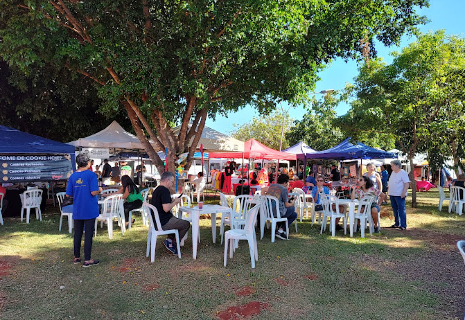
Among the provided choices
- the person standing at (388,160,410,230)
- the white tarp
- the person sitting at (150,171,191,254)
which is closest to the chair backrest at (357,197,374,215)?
the person standing at (388,160,410,230)

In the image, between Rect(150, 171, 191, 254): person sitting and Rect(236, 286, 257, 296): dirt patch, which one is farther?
Rect(150, 171, 191, 254): person sitting

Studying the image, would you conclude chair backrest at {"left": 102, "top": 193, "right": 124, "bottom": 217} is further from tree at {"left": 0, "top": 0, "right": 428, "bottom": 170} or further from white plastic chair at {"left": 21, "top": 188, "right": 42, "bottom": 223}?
white plastic chair at {"left": 21, "top": 188, "right": 42, "bottom": 223}

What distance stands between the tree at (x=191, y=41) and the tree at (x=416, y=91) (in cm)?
198

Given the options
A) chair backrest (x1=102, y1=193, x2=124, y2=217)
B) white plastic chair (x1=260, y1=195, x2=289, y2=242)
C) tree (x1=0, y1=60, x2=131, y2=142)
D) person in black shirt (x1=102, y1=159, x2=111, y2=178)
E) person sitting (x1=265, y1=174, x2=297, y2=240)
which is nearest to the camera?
white plastic chair (x1=260, y1=195, x2=289, y2=242)

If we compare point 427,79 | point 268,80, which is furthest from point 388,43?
point 268,80

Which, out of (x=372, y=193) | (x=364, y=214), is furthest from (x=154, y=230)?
(x=372, y=193)

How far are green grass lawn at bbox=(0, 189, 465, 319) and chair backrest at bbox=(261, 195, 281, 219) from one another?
0.56m

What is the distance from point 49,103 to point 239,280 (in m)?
11.1

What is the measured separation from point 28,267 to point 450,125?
11.8 meters

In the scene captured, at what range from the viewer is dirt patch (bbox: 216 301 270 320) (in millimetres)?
3488

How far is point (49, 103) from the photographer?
12398mm

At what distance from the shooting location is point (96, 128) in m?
14.5

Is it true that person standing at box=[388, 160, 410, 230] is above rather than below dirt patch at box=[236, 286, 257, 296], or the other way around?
above

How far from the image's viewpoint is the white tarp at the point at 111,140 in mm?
10648
